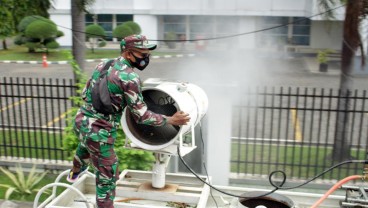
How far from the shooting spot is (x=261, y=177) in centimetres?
Result: 616

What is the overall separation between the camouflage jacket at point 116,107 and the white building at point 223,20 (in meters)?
20.6

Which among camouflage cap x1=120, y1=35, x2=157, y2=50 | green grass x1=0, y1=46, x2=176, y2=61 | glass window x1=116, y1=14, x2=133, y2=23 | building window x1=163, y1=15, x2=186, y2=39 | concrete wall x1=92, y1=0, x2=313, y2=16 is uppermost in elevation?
concrete wall x1=92, y1=0, x2=313, y2=16

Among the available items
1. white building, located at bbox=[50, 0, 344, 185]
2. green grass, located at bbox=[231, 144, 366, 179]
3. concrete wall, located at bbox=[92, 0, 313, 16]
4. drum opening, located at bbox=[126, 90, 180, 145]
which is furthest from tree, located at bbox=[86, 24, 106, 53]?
drum opening, located at bbox=[126, 90, 180, 145]

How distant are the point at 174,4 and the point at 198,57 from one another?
3.94 m

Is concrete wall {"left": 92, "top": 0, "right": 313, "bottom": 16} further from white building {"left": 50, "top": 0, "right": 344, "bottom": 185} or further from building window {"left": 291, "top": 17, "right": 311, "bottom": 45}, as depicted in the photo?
building window {"left": 291, "top": 17, "right": 311, "bottom": 45}

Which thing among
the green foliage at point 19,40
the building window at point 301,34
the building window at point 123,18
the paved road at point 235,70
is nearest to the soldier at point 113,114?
the paved road at point 235,70

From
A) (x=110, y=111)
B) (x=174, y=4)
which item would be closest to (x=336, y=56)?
(x=174, y=4)

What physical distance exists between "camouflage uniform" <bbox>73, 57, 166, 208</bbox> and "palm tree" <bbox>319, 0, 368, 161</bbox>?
3693 mm

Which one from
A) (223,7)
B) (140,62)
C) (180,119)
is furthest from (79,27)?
(223,7)

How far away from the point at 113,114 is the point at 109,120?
0.19 ft

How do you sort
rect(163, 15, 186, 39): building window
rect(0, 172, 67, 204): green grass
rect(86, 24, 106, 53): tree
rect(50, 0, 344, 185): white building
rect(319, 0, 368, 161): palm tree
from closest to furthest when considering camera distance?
rect(0, 172, 67, 204): green grass → rect(319, 0, 368, 161): palm tree → rect(86, 24, 106, 53): tree → rect(50, 0, 344, 185): white building → rect(163, 15, 186, 39): building window

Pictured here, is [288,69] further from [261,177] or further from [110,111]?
[110,111]

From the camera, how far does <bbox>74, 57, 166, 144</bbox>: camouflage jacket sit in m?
3.15

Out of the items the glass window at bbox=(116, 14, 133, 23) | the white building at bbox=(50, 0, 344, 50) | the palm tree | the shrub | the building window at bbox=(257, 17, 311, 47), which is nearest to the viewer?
the palm tree
